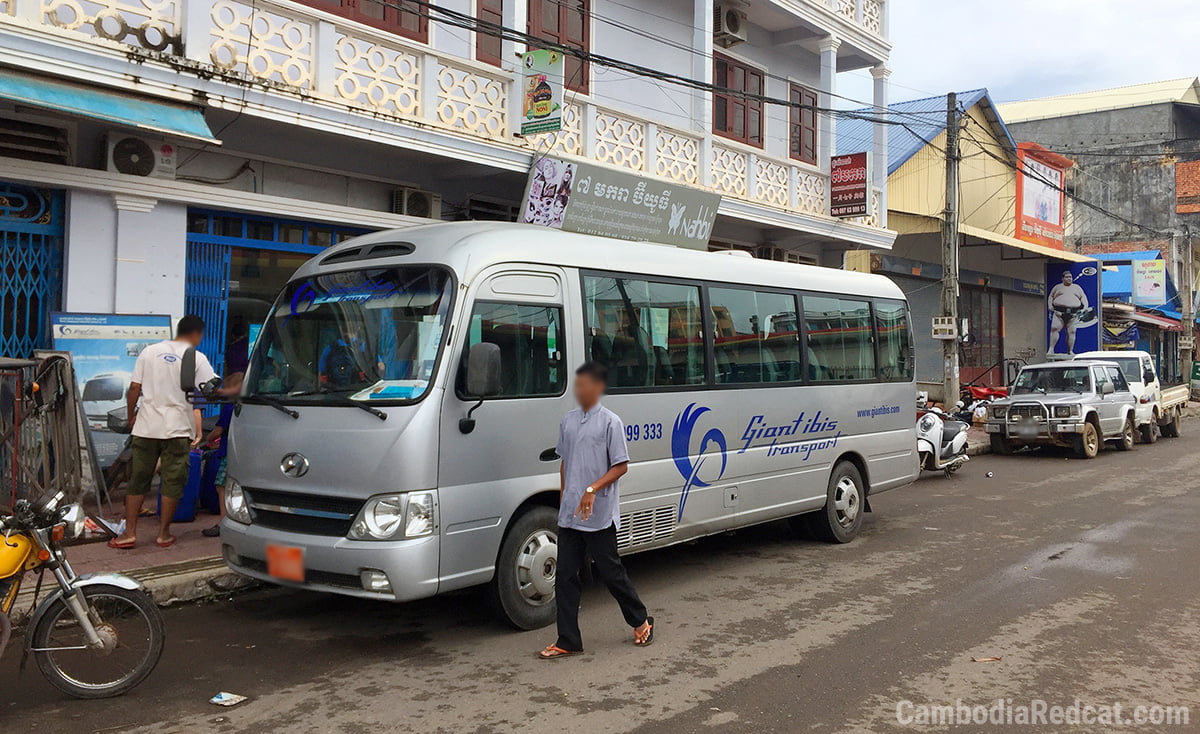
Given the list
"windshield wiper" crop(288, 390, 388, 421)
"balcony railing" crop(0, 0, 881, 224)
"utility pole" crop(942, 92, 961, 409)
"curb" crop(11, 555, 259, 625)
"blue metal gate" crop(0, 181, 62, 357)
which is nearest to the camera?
"windshield wiper" crop(288, 390, 388, 421)

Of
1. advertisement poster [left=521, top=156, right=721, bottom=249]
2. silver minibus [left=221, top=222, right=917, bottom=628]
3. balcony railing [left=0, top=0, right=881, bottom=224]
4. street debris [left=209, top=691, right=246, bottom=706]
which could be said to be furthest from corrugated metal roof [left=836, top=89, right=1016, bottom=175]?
street debris [left=209, top=691, right=246, bottom=706]

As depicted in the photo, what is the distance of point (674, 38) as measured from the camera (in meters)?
15.5

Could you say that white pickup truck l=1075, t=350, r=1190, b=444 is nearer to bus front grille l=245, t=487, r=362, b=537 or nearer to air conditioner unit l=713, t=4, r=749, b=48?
air conditioner unit l=713, t=4, r=749, b=48

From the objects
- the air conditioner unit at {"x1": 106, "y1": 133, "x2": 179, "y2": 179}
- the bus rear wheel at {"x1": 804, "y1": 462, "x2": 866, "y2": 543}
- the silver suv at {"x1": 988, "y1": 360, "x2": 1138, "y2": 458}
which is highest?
the air conditioner unit at {"x1": 106, "y1": 133, "x2": 179, "y2": 179}

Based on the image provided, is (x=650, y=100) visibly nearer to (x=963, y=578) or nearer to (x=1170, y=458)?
(x=963, y=578)

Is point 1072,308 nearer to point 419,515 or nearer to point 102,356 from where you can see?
point 102,356

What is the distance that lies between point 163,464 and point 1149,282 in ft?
128

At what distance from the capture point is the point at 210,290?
32.5ft

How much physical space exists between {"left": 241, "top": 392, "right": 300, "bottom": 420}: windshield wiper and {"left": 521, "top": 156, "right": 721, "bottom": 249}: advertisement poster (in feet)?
17.9

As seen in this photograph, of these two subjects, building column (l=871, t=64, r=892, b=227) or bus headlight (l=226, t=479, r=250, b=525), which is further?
building column (l=871, t=64, r=892, b=227)

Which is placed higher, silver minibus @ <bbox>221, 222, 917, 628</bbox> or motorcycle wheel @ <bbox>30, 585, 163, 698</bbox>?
silver minibus @ <bbox>221, 222, 917, 628</bbox>

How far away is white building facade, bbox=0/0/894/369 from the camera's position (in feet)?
26.8

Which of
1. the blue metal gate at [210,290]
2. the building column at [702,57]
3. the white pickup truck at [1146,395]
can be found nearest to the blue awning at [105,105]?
the blue metal gate at [210,290]

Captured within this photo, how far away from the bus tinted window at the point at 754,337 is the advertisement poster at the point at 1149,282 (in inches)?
1357
